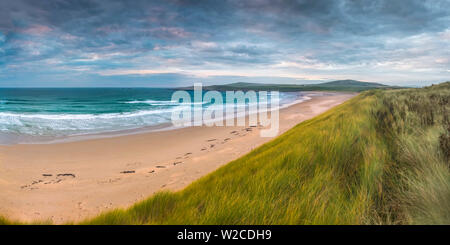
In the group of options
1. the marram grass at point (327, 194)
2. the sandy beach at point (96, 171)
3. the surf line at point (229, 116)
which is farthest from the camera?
the surf line at point (229, 116)

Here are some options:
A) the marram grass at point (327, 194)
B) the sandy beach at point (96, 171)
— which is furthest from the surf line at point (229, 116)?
the marram grass at point (327, 194)

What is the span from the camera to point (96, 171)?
7328 mm

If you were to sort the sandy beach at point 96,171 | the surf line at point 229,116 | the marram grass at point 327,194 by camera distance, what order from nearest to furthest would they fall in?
the marram grass at point 327,194
the sandy beach at point 96,171
the surf line at point 229,116

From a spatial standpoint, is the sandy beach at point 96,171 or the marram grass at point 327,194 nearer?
the marram grass at point 327,194

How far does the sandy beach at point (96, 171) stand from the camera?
512 centimetres

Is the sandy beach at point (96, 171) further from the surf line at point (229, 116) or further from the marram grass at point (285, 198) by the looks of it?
the surf line at point (229, 116)

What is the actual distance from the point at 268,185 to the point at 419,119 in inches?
148

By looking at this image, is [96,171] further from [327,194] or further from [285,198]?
[327,194]

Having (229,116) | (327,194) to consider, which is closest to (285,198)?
(327,194)

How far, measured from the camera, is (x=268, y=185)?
1814 millimetres

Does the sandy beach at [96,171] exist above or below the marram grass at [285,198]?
below

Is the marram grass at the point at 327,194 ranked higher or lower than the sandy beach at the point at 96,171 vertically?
higher

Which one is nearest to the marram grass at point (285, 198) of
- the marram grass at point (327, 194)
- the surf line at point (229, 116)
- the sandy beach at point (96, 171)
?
the marram grass at point (327, 194)
